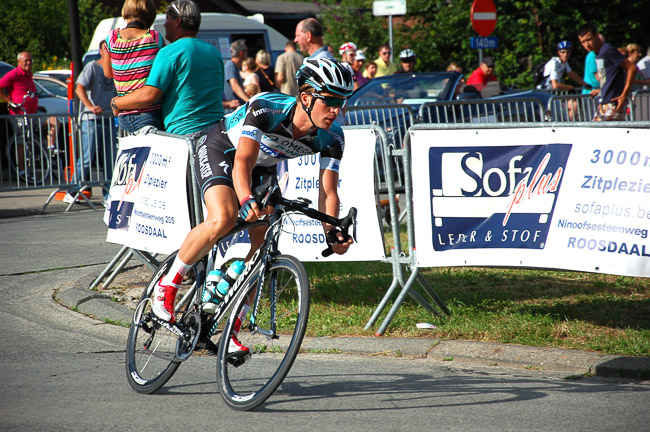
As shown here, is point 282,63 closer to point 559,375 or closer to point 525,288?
point 525,288

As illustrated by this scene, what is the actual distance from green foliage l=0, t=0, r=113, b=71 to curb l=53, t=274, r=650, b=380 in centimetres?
3267

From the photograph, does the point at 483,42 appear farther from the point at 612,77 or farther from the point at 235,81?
the point at 612,77

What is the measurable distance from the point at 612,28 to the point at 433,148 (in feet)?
79.7

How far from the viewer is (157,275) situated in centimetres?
518

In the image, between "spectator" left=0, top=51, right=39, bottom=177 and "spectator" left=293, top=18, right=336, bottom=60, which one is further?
"spectator" left=0, top=51, right=39, bottom=177

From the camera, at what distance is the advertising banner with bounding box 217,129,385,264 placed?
662 cm

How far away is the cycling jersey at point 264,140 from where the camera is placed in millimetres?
4738

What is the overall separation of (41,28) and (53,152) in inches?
1053

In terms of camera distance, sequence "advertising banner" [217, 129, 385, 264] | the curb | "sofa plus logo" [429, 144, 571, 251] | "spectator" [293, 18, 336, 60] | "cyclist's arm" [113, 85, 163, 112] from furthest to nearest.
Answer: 1. "spectator" [293, 18, 336, 60]
2. "cyclist's arm" [113, 85, 163, 112]
3. "advertising banner" [217, 129, 385, 264]
4. "sofa plus logo" [429, 144, 571, 251]
5. the curb

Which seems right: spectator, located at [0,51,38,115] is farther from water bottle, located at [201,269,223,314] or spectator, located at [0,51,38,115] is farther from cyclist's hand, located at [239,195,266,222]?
cyclist's hand, located at [239,195,266,222]

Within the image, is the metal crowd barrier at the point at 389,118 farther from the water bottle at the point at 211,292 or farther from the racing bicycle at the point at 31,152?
the water bottle at the point at 211,292

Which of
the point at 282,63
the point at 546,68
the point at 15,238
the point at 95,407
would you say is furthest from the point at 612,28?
the point at 95,407

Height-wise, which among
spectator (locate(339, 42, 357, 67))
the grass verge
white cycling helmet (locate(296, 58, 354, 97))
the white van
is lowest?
the grass verge

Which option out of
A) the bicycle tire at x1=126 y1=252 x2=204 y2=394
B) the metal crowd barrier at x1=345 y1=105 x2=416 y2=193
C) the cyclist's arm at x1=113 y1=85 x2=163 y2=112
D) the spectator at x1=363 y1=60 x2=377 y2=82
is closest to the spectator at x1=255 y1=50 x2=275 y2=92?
the spectator at x1=363 y1=60 x2=377 y2=82
